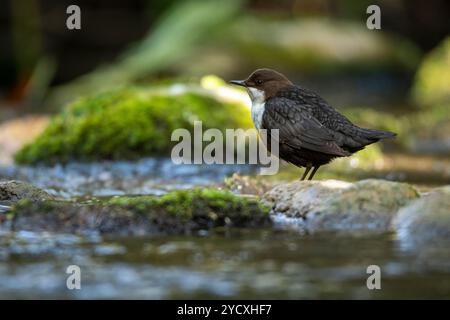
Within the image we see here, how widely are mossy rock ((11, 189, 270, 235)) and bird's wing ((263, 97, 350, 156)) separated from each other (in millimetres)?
1267

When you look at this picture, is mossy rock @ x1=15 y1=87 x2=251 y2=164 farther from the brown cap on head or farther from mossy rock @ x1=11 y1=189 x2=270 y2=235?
mossy rock @ x1=11 y1=189 x2=270 y2=235

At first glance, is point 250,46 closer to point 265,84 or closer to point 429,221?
point 265,84

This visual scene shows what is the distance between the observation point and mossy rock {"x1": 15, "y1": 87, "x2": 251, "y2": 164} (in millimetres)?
8953

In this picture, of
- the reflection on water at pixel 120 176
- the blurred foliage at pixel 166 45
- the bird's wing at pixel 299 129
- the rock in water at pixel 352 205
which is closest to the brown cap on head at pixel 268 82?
the bird's wing at pixel 299 129

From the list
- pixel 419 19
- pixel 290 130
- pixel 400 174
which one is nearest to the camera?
pixel 290 130

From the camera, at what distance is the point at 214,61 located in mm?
15992

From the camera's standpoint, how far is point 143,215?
535 centimetres

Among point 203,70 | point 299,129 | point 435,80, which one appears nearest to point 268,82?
point 299,129

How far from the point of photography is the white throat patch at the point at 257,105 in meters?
7.01

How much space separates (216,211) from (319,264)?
3.40ft

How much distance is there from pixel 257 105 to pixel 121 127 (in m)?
2.31

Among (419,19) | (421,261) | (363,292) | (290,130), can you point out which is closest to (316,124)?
(290,130)

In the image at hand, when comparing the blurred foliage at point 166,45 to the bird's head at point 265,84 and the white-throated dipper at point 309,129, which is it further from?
the white-throated dipper at point 309,129
